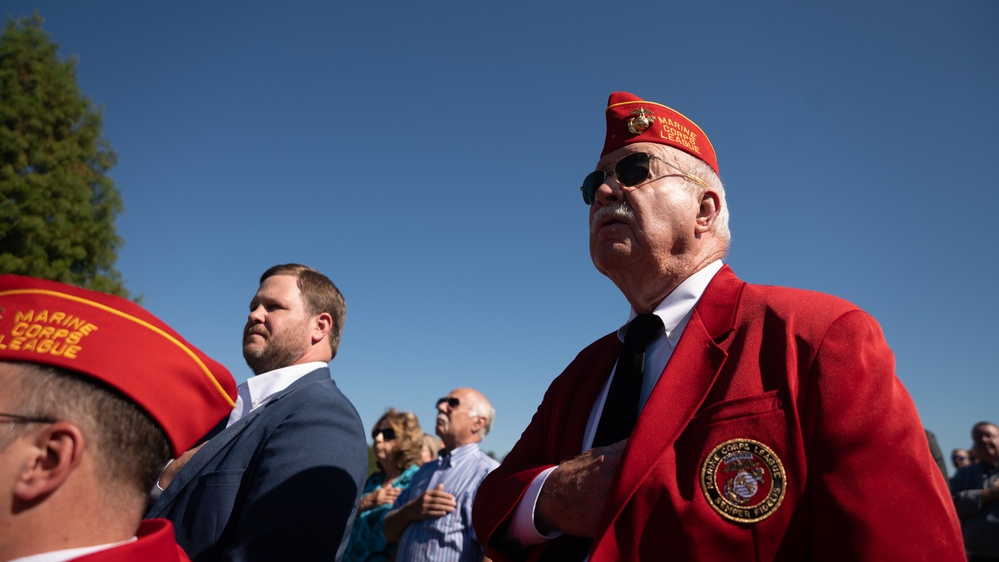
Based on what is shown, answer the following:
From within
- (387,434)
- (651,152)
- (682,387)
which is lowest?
(682,387)

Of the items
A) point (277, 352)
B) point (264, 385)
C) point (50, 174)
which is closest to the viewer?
point (264, 385)

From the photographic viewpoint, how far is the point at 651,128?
272 cm

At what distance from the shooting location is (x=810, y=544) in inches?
63.6

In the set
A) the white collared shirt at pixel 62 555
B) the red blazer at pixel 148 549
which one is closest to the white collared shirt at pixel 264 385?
the red blazer at pixel 148 549

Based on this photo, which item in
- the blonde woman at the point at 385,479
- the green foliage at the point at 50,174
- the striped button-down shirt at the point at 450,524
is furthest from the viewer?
the green foliage at the point at 50,174

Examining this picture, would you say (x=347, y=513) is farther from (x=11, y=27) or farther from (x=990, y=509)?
(x=11, y=27)

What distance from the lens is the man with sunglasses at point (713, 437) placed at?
155 cm

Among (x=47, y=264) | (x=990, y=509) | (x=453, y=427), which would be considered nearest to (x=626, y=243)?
(x=453, y=427)

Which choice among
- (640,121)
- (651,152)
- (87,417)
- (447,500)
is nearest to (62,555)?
(87,417)

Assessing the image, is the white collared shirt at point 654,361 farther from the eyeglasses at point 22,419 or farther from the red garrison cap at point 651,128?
the eyeglasses at point 22,419

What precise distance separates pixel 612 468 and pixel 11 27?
891 inches

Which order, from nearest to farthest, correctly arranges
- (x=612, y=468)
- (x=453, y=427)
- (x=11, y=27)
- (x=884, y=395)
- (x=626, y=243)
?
(x=884, y=395), (x=612, y=468), (x=626, y=243), (x=453, y=427), (x=11, y=27)

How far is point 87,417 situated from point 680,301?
1.78 metres

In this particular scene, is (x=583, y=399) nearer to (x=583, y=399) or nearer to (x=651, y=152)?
(x=583, y=399)
